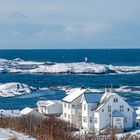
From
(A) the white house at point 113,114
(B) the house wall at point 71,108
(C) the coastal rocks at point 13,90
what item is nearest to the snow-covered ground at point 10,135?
(A) the white house at point 113,114

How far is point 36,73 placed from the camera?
5723 inches

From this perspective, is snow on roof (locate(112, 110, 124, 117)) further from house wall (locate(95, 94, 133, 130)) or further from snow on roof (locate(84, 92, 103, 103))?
snow on roof (locate(84, 92, 103, 103))

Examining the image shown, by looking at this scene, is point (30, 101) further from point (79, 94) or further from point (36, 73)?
point (36, 73)

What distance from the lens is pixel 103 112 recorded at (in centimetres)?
4625

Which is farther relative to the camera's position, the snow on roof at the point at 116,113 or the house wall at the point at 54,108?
the house wall at the point at 54,108

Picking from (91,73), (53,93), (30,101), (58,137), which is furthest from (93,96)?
(91,73)

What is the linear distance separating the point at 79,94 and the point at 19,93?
3453 centimetres

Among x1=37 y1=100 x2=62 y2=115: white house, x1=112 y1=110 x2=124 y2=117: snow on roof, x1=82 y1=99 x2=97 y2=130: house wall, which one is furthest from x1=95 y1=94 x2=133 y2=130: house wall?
x1=37 y1=100 x2=62 y2=115: white house

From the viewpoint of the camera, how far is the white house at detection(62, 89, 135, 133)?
45969 mm

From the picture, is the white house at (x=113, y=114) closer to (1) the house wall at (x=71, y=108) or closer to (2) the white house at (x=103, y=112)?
(2) the white house at (x=103, y=112)

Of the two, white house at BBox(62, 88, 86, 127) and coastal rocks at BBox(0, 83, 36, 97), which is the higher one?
white house at BBox(62, 88, 86, 127)

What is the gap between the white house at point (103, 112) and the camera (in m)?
46.0

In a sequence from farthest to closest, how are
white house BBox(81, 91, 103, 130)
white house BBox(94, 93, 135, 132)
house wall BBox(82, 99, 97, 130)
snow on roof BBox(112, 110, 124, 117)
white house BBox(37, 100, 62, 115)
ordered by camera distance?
white house BBox(37, 100, 62, 115), white house BBox(81, 91, 103, 130), house wall BBox(82, 99, 97, 130), snow on roof BBox(112, 110, 124, 117), white house BBox(94, 93, 135, 132)

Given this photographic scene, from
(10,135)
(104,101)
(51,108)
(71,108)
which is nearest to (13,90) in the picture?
(51,108)
